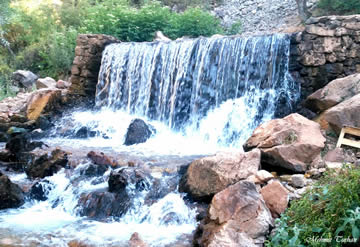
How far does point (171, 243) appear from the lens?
375 cm

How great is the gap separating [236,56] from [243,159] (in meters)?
3.93

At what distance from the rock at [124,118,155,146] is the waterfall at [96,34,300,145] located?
32.4 inches

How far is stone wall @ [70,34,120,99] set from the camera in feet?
33.1

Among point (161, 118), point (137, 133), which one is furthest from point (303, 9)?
point (137, 133)

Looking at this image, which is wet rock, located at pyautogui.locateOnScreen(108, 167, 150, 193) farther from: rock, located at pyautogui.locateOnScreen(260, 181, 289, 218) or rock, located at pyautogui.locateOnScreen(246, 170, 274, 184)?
rock, located at pyautogui.locateOnScreen(260, 181, 289, 218)

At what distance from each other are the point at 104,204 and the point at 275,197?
2237 mm


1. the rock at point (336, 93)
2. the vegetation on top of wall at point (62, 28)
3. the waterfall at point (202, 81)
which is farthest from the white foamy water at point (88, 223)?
the vegetation on top of wall at point (62, 28)

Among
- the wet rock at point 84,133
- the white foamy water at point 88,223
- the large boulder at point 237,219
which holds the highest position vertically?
the large boulder at point 237,219

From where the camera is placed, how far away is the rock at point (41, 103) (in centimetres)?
937

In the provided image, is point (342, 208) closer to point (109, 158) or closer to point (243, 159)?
point (243, 159)

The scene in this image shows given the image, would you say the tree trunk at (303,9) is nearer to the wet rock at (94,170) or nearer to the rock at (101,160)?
the rock at (101,160)

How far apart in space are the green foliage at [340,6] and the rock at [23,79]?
10.3 metres

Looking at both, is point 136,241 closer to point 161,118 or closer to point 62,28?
point 161,118

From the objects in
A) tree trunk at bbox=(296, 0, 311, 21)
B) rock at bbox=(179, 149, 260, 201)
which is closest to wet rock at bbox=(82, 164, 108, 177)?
rock at bbox=(179, 149, 260, 201)
